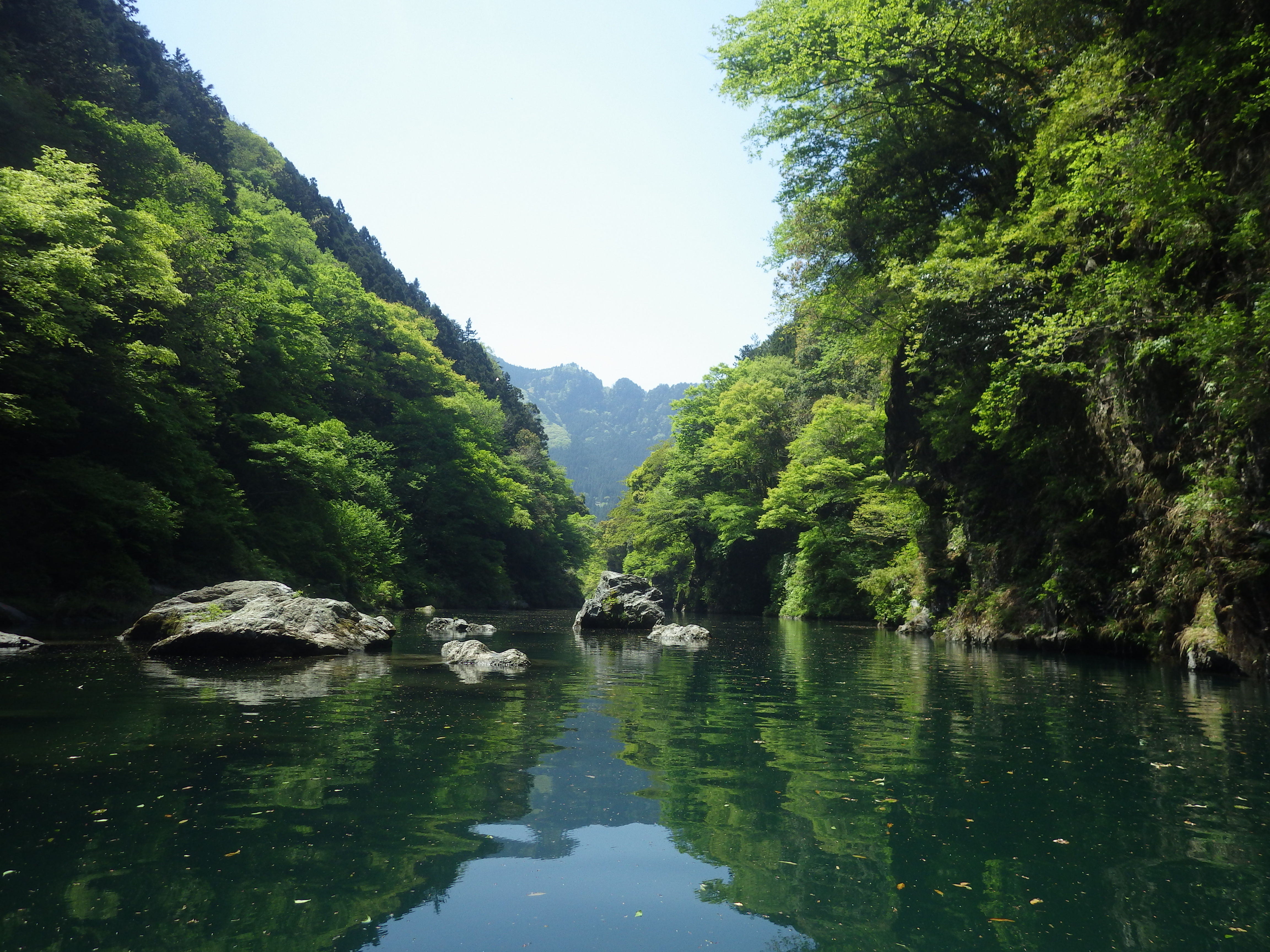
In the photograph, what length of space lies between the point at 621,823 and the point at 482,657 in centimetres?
958

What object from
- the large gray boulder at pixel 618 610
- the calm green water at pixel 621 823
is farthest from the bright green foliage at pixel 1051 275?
the large gray boulder at pixel 618 610

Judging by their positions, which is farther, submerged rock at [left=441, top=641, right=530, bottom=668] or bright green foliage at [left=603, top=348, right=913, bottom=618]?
bright green foliage at [left=603, top=348, right=913, bottom=618]

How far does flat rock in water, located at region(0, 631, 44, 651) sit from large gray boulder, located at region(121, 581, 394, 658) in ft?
5.15

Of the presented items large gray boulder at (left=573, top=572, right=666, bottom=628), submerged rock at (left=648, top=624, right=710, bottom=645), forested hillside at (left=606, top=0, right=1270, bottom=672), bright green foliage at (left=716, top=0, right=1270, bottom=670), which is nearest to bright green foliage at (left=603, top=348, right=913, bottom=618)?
forested hillside at (left=606, top=0, right=1270, bottom=672)

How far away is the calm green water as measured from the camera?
3.31m

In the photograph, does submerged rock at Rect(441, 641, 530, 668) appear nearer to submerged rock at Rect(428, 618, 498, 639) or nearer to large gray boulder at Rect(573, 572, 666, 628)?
submerged rock at Rect(428, 618, 498, 639)

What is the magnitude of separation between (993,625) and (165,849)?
2013cm

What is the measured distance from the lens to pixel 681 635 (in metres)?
20.7

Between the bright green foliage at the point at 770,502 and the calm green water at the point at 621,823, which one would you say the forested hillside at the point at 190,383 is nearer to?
the calm green water at the point at 621,823

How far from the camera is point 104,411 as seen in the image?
66.3ft

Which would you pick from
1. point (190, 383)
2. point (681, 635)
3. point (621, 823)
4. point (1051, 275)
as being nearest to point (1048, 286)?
point (1051, 275)

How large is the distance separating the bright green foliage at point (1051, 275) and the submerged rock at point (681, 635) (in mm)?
7590

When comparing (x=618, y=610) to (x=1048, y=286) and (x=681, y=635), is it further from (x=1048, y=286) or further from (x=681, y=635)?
(x=1048, y=286)

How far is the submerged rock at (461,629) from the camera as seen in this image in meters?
21.2
